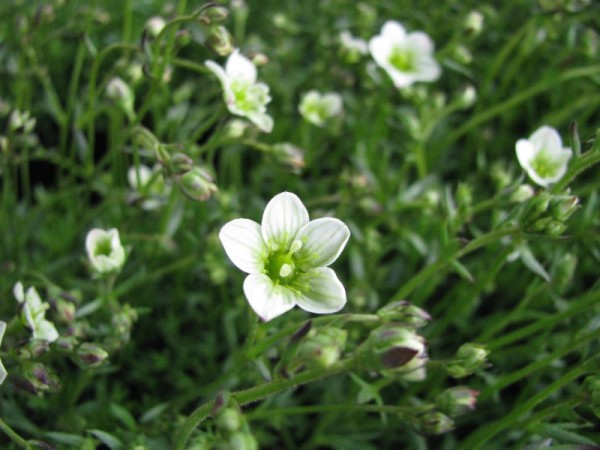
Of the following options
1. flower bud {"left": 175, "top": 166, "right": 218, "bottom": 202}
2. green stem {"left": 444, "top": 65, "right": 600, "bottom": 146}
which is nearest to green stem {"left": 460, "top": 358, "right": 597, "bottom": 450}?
flower bud {"left": 175, "top": 166, "right": 218, "bottom": 202}

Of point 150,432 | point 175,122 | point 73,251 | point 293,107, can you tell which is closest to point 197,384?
point 150,432

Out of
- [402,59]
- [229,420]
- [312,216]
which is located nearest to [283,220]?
[229,420]

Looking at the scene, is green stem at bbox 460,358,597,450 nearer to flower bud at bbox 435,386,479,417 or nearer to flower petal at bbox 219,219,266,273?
flower bud at bbox 435,386,479,417

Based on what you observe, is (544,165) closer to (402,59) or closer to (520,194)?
(520,194)

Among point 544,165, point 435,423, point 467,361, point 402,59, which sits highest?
point 402,59

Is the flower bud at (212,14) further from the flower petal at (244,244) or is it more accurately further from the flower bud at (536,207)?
the flower bud at (536,207)

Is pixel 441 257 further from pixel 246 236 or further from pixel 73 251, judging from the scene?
pixel 73 251

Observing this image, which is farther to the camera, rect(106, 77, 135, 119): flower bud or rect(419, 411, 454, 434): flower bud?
rect(106, 77, 135, 119): flower bud
